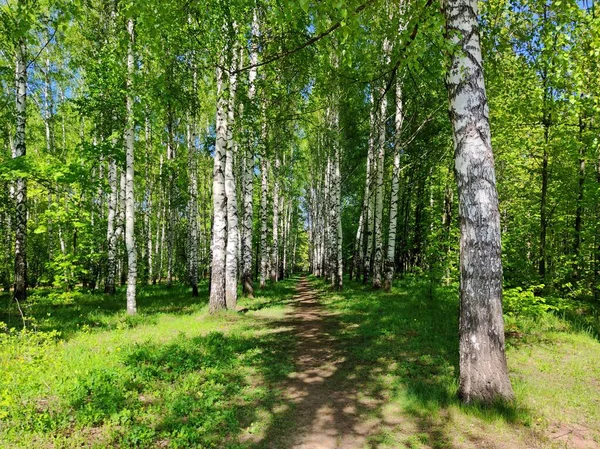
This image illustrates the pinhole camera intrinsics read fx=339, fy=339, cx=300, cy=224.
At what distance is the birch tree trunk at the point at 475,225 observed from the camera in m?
4.39

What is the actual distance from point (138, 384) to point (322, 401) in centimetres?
286

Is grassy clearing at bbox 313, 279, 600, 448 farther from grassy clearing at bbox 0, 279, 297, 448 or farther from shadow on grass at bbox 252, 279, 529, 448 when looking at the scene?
grassy clearing at bbox 0, 279, 297, 448

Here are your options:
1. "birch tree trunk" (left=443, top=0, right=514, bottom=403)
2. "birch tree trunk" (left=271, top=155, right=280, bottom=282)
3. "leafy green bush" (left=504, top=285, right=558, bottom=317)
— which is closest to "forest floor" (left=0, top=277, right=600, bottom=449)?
"birch tree trunk" (left=443, top=0, right=514, bottom=403)

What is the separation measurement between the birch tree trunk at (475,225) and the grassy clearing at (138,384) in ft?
9.57

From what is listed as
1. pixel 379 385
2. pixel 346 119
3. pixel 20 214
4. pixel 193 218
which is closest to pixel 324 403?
pixel 379 385

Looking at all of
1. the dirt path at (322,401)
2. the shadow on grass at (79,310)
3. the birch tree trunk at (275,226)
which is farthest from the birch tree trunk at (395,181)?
the birch tree trunk at (275,226)

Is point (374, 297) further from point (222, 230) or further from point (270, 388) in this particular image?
point (270, 388)

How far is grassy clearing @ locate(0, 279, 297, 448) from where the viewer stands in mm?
3973

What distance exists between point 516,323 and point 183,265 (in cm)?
2524

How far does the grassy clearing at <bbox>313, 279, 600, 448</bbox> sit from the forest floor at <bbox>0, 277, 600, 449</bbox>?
2 cm

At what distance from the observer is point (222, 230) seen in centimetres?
1119

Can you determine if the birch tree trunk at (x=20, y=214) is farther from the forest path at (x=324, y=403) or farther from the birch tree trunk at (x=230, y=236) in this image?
the forest path at (x=324, y=403)

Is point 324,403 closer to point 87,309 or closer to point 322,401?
point 322,401

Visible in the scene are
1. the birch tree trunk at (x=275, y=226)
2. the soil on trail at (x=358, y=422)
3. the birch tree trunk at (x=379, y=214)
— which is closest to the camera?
the soil on trail at (x=358, y=422)
